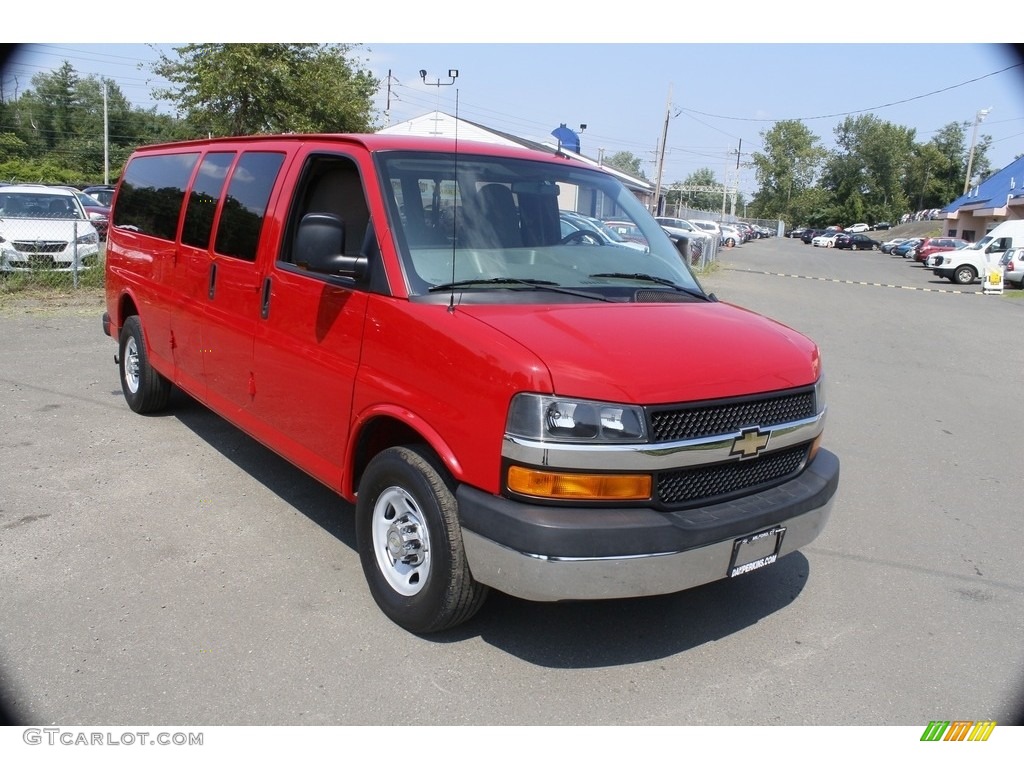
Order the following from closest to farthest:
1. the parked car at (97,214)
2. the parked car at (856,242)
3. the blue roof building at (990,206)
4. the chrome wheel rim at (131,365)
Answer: the chrome wheel rim at (131,365) → the parked car at (97,214) → the blue roof building at (990,206) → the parked car at (856,242)

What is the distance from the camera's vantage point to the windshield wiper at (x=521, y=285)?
3.63 meters

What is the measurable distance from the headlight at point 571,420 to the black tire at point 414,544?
519 mm

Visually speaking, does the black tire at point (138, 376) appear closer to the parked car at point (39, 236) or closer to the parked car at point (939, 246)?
the parked car at point (39, 236)

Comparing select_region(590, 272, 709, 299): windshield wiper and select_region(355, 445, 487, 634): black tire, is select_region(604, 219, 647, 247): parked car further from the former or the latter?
select_region(355, 445, 487, 634): black tire

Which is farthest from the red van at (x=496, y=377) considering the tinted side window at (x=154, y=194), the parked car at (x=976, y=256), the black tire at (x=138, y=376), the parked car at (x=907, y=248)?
the parked car at (x=907, y=248)

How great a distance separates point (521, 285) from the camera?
3.78 m

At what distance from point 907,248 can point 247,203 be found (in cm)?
6322

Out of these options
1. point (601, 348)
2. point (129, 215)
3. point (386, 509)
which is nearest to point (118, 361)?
point (129, 215)

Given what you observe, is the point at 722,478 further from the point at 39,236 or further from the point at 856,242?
the point at 856,242

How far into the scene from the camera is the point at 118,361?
23.4ft

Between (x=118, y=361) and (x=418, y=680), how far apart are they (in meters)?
5.09

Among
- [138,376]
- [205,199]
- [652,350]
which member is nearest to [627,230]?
[652,350]

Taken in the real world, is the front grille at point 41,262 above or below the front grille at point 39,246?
below
